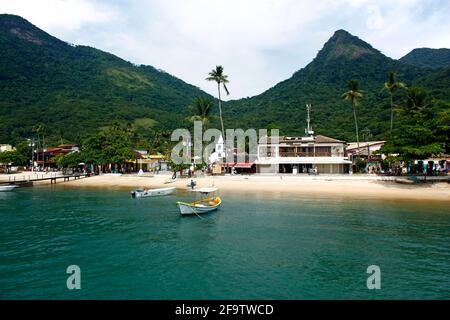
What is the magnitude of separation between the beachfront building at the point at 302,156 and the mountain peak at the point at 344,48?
355 ft

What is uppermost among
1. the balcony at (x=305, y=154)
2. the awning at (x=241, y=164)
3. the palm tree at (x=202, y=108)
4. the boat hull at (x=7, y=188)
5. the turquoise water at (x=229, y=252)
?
the palm tree at (x=202, y=108)

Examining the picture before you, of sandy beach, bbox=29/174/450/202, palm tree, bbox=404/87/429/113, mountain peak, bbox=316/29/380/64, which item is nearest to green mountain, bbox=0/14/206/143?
sandy beach, bbox=29/174/450/202

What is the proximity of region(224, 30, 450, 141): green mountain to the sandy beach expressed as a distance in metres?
30.2

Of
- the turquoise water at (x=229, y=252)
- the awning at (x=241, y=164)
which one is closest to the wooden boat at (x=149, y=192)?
the turquoise water at (x=229, y=252)

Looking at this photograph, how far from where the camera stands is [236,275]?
1423 cm

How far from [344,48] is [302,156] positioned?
407 ft

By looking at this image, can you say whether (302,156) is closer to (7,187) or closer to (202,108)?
(202,108)

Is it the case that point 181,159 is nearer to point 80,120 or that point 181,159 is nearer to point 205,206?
point 205,206

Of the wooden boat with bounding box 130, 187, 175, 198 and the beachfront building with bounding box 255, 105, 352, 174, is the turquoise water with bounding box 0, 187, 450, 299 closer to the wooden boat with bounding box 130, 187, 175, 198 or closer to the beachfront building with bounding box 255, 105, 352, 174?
the wooden boat with bounding box 130, 187, 175, 198

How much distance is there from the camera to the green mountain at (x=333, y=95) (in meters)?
89.4

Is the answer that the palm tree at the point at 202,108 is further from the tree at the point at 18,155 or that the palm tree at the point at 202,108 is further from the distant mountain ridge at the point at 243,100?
the tree at the point at 18,155

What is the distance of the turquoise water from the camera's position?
12922mm

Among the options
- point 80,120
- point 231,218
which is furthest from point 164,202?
point 80,120

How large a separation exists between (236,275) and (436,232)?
1556cm
